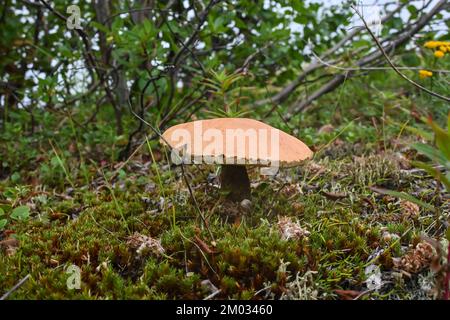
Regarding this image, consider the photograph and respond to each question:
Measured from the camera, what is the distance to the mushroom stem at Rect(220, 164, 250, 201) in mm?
3023

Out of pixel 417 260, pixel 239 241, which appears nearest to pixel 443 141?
pixel 417 260

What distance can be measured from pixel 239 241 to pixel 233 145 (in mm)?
544

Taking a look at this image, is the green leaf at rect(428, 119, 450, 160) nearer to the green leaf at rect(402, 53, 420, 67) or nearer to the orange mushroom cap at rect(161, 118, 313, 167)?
the orange mushroom cap at rect(161, 118, 313, 167)

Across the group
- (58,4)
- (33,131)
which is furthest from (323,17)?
(33,131)

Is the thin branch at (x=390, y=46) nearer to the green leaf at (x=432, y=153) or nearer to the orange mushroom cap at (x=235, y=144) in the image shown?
the orange mushroom cap at (x=235, y=144)

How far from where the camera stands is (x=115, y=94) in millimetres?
5238

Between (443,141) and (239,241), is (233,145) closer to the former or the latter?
(239,241)

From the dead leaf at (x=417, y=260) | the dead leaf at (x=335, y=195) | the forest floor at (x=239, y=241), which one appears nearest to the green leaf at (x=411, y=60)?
the forest floor at (x=239, y=241)

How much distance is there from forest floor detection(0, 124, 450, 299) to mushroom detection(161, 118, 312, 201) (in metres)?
0.32

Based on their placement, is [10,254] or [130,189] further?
[130,189]

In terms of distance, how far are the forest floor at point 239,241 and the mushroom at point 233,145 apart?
317 millimetres

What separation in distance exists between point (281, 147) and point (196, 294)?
969 millimetres

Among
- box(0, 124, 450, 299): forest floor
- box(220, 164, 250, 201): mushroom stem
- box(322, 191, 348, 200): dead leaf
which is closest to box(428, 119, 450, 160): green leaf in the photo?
box(0, 124, 450, 299): forest floor

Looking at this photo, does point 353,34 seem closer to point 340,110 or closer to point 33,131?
point 340,110
